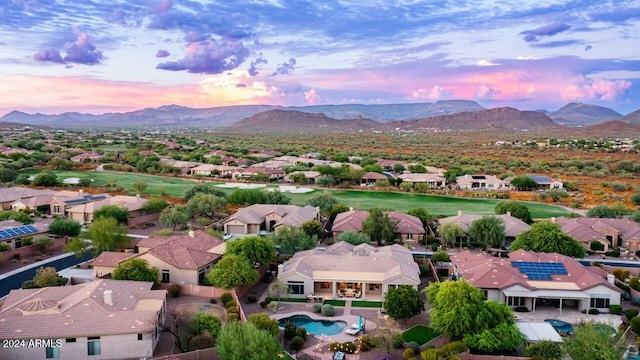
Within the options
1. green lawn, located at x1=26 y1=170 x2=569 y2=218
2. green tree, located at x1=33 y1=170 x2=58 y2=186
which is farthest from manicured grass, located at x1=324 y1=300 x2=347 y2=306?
green tree, located at x1=33 y1=170 x2=58 y2=186

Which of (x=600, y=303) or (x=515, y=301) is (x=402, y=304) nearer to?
(x=515, y=301)

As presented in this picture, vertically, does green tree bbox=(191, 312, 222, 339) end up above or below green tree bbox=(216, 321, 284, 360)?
below

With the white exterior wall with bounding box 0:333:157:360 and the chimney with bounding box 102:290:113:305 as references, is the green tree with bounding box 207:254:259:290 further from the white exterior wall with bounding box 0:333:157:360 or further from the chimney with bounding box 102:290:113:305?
the white exterior wall with bounding box 0:333:157:360

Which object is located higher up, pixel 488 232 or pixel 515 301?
pixel 488 232

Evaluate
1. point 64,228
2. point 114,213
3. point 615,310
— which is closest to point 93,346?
point 64,228

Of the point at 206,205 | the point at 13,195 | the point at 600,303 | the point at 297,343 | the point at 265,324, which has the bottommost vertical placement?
the point at 297,343

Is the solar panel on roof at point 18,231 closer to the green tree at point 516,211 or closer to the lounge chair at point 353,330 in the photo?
the lounge chair at point 353,330

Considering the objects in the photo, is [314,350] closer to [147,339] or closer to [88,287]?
[147,339]
